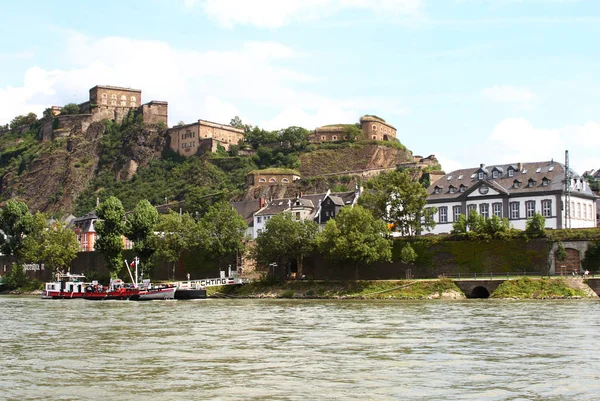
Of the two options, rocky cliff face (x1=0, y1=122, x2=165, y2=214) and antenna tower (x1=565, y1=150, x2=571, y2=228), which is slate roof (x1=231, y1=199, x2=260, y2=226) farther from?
rocky cliff face (x1=0, y1=122, x2=165, y2=214)

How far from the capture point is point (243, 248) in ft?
288

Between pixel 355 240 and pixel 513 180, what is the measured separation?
65.4 feet

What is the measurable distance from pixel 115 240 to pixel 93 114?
314 feet

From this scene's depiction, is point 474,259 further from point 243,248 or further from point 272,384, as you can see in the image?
point 272,384

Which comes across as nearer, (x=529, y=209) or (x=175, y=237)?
(x=529, y=209)

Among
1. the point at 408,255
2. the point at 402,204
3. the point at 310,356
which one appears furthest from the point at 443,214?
the point at 310,356

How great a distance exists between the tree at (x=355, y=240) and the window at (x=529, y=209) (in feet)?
47.9

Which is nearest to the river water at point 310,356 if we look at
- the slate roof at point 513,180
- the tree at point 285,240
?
the tree at point 285,240

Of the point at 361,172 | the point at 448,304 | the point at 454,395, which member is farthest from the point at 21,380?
the point at 361,172

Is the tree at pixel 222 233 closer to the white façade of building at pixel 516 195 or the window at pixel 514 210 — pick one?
the white façade of building at pixel 516 195

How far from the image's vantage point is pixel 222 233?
8650cm

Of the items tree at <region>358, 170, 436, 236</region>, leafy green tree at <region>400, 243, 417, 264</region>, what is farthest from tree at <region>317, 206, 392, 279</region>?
tree at <region>358, 170, 436, 236</region>

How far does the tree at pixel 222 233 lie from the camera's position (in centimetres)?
8556

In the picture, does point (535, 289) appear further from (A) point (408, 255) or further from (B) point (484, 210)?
(B) point (484, 210)
